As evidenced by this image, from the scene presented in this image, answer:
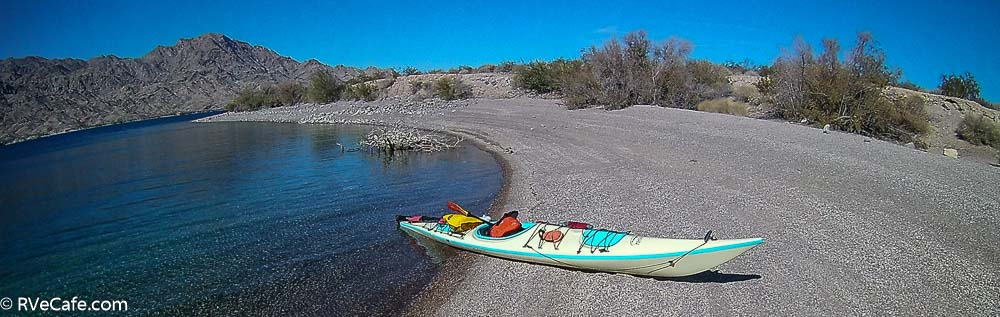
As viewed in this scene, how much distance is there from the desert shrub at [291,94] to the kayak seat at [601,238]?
47.8 m

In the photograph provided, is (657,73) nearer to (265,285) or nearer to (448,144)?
(448,144)

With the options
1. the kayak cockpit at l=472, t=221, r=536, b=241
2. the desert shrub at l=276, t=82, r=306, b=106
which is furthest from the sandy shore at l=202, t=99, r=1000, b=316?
the desert shrub at l=276, t=82, r=306, b=106

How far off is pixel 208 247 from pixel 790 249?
832 centimetres

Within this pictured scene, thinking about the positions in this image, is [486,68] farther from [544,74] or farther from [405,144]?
[405,144]

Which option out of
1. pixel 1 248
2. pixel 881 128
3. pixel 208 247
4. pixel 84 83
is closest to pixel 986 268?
pixel 208 247

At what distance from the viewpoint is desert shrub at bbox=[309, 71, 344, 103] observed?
46.1 metres

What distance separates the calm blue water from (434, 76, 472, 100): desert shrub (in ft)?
65.4

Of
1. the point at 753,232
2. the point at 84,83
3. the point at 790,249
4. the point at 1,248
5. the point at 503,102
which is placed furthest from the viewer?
the point at 84,83

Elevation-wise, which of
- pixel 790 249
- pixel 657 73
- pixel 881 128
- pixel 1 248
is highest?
pixel 657 73

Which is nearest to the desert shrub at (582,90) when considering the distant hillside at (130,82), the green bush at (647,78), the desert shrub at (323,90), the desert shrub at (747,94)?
the green bush at (647,78)

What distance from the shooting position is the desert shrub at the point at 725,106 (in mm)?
22625

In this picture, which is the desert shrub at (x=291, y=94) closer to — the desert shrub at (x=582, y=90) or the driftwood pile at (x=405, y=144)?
the desert shrub at (x=582, y=90)

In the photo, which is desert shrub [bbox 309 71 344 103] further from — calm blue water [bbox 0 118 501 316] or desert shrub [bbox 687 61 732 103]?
desert shrub [bbox 687 61 732 103]

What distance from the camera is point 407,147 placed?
18.6 metres
